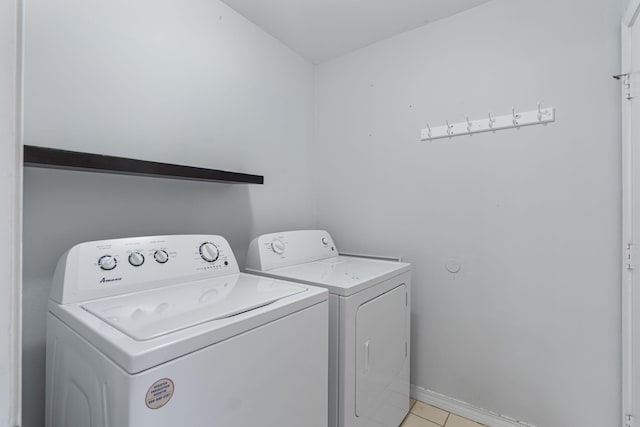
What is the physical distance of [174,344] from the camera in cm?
70

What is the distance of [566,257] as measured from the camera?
5.00 ft

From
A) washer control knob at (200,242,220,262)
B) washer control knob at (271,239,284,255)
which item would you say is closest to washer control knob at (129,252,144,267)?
washer control knob at (200,242,220,262)

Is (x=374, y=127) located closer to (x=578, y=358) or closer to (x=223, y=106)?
(x=223, y=106)

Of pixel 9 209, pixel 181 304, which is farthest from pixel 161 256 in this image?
pixel 9 209

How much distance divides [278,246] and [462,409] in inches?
57.7

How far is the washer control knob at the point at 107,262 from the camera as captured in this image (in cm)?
106

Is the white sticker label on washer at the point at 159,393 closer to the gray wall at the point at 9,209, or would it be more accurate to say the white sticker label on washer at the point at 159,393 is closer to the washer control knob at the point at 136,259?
the gray wall at the point at 9,209

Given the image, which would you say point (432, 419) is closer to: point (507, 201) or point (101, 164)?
point (507, 201)

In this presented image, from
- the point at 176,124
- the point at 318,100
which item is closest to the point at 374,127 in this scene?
the point at 318,100

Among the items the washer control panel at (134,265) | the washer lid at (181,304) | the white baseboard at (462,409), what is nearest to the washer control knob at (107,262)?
the washer control panel at (134,265)

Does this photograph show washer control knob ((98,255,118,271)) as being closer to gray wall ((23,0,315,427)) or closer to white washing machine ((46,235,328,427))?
white washing machine ((46,235,328,427))

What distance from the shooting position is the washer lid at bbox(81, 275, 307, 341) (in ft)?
2.61

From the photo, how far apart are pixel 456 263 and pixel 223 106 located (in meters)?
1.68

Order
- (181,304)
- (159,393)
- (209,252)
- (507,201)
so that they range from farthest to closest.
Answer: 1. (507,201)
2. (209,252)
3. (181,304)
4. (159,393)
